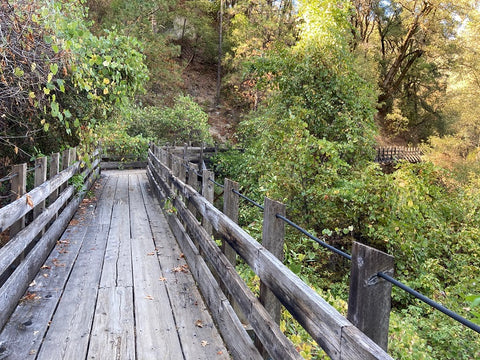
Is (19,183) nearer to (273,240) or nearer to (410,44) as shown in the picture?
(273,240)

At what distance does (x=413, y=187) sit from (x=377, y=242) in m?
1.27

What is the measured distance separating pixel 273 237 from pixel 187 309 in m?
1.57

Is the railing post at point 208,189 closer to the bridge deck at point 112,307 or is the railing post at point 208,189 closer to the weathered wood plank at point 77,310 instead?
the bridge deck at point 112,307

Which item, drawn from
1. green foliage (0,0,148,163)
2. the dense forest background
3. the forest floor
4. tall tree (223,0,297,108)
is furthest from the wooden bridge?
the forest floor

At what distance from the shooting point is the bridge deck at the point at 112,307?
9.54 ft

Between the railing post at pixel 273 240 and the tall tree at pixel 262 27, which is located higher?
the tall tree at pixel 262 27

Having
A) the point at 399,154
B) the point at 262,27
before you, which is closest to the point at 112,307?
the point at 262,27

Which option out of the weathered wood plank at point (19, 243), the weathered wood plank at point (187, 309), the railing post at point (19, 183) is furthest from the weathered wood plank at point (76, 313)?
the railing post at point (19, 183)

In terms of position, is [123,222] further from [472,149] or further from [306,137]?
[472,149]

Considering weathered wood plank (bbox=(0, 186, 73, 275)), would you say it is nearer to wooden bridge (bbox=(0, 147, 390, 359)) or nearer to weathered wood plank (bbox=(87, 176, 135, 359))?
wooden bridge (bbox=(0, 147, 390, 359))

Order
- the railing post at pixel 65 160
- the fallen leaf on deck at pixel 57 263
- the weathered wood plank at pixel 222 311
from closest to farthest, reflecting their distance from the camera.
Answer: the weathered wood plank at pixel 222 311
the fallen leaf on deck at pixel 57 263
the railing post at pixel 65 160

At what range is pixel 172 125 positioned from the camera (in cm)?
1995

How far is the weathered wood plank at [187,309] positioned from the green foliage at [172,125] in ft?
47.2

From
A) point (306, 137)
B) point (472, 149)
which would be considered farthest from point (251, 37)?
point (306, 137)
